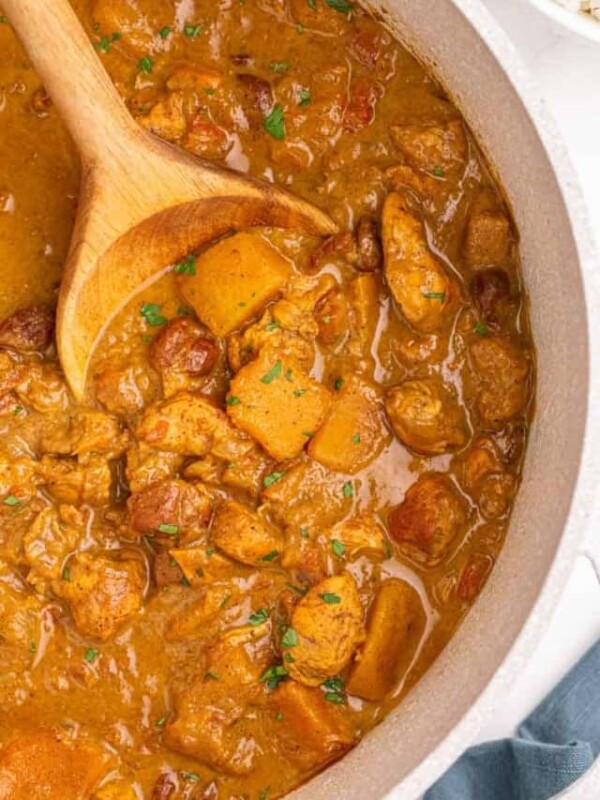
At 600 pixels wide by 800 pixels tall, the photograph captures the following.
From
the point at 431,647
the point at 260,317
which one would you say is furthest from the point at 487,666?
the point at 260,317

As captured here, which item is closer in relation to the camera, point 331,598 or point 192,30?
point 331,598

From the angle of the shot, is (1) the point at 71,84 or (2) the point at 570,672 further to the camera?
(2) the point at 570,672

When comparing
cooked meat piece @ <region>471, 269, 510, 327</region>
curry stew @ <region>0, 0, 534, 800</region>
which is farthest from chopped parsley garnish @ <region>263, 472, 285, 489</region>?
cooked meat piece @ <region>471, 269, 510, 327</region>

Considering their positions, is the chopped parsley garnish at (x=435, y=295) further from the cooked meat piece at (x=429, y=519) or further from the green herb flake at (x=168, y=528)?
the green herb flake at (x=168, y=528)

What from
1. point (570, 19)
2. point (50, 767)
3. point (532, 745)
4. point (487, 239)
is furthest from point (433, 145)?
point (50, 767)

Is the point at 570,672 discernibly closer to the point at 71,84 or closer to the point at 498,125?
the point at 498,125

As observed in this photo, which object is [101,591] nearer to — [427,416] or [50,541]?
[50,541]

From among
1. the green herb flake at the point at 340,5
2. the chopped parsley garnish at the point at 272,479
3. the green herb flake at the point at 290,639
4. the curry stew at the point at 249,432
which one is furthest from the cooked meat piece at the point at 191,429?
the green herb flake at the point at 340,5
